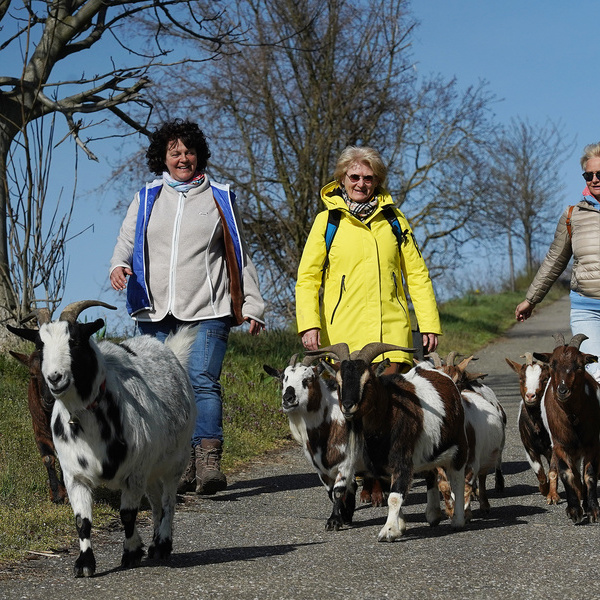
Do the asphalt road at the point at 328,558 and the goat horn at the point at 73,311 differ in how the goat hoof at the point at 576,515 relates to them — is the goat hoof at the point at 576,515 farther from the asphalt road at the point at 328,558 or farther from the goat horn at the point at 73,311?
the goat horn at the point at 73,311

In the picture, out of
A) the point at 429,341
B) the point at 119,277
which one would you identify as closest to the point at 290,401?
the point at 429,341

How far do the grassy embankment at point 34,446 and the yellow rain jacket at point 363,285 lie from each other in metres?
2.08

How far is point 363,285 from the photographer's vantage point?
735 cm

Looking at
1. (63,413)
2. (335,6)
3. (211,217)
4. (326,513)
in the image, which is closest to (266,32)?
(335,6)

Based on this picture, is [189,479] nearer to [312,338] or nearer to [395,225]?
[312,338]

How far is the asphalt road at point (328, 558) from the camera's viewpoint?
5039 mm

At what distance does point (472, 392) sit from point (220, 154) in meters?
12.2

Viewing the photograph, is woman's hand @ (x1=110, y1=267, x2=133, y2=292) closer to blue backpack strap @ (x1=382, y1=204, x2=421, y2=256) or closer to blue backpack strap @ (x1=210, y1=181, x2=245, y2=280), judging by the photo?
blue backpack strap @ (x1=210, y1=181, x2=245, y2=280)

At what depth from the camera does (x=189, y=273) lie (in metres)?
7.94

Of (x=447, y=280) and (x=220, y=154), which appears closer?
(x=220, y=154)

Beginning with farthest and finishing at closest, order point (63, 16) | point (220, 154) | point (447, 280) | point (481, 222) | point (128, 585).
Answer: point (447, 280)
point (481, 222)
point (220, 154)
point (63, 16)
point (128, 585)

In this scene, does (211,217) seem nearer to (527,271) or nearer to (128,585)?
(128,585)

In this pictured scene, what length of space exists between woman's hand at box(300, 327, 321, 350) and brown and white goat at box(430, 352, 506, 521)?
1.19m

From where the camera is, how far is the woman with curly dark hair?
7934mm
